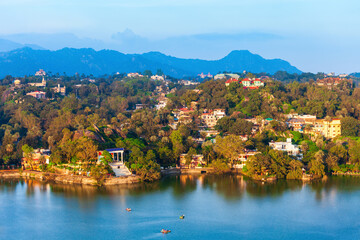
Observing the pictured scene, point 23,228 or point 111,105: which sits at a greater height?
point 111,105

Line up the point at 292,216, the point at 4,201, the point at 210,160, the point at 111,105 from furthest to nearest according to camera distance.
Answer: the point at 111,105, the point at 210,160, the point at 4,201, the point at 292,216

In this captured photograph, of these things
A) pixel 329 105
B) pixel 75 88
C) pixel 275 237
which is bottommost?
pixel 275 237

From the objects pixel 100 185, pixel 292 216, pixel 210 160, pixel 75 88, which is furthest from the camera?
pixel 75 88

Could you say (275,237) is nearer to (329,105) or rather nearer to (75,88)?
(329,105)

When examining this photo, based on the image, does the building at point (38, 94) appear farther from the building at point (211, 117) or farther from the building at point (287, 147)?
the building at point (287, 147)

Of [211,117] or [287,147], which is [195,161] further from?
[211,117]

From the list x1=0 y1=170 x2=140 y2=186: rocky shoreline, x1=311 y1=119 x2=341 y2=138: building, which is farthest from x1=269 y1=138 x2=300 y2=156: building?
x1=0 y1=170 x2=140 y2=186: rocky shoreline

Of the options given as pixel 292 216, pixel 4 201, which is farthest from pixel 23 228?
pixel 292 216
